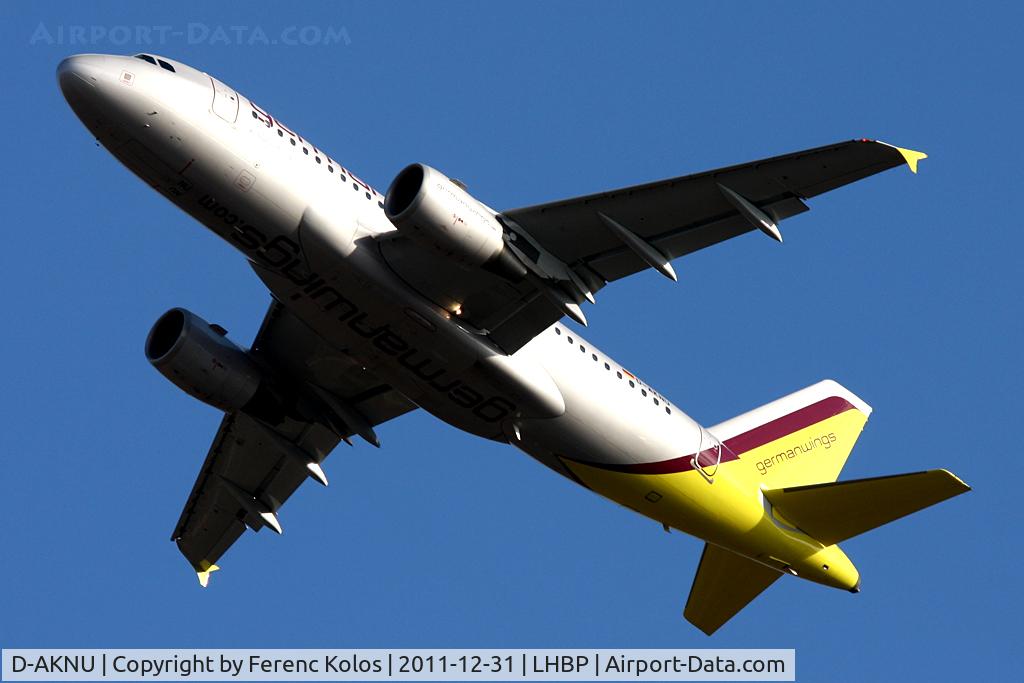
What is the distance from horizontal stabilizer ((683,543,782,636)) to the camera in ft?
128

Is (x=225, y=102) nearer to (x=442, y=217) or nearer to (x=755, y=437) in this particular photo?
(x=442, y=217)

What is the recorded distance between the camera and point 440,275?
104 feet

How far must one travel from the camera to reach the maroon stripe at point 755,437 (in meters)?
35.4

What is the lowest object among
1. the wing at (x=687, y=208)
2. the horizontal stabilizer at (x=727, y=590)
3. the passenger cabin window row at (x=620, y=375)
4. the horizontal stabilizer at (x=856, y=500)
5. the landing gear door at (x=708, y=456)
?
the horizontal stabilizer at (x=727, y=590)

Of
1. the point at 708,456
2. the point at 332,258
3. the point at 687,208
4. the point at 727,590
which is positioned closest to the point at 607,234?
the point at 687,208

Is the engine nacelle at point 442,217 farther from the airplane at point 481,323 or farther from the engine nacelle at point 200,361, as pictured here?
the engine nacelle at point 200,361

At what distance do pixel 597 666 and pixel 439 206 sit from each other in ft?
36.0

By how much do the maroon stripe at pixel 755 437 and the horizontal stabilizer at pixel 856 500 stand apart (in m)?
1.37

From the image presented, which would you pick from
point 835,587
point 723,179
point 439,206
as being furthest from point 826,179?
point 835,587

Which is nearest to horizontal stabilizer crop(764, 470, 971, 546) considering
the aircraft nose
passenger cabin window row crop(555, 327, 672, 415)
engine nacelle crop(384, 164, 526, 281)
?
passenger cabin window row crop(555, 327, 672, 415)

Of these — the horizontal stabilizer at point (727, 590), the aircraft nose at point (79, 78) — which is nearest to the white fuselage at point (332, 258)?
the aircraft nose at point (79, 78)

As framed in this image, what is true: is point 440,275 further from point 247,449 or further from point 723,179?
point 247,449

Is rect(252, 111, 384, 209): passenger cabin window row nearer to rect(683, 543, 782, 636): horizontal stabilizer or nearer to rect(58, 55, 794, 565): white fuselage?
rect(58, 55, 794, 565): white fuselage

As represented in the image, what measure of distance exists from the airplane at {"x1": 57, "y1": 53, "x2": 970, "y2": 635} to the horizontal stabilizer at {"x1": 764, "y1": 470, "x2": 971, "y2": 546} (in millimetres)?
50
